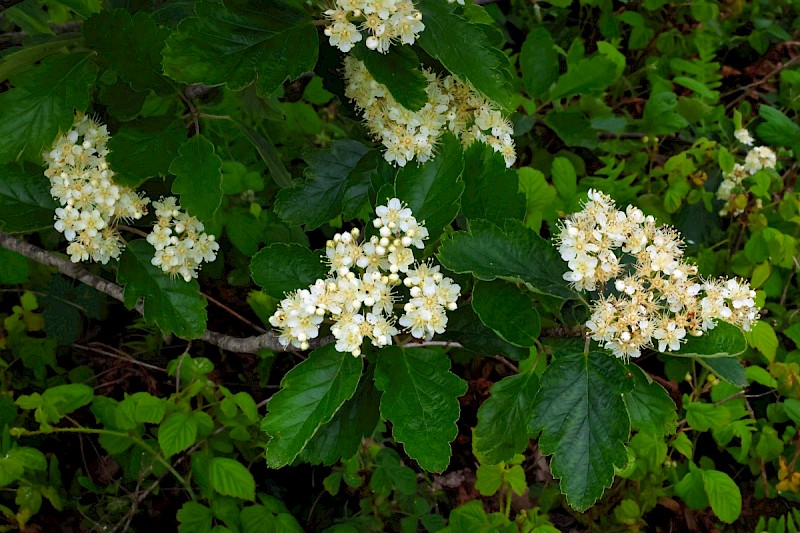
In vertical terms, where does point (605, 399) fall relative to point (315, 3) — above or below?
below

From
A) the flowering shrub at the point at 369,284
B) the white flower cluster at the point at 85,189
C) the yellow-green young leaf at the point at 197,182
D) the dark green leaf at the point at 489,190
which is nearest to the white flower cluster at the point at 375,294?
the flowering shrub at the point at 369,284

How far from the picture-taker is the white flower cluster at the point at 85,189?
4.67ft

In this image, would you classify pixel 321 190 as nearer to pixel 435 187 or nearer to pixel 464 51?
pixel 435 187

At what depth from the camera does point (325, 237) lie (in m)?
2.52

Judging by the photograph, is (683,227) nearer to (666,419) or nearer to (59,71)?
(666,419)

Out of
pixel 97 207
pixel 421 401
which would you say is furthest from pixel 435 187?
pixel 97 207

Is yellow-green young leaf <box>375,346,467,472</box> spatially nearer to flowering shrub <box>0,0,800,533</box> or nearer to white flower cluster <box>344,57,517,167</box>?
flowering shrub <box>0,0,800,533</box>

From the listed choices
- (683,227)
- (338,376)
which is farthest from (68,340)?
(683,227)

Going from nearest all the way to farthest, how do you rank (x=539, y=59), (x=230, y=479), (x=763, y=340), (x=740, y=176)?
(x=230, y=479), (x=763, y=340), (x=539, y=59), (x=740, y=176)

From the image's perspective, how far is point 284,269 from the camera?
1.30 m

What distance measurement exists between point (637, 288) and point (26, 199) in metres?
1.34

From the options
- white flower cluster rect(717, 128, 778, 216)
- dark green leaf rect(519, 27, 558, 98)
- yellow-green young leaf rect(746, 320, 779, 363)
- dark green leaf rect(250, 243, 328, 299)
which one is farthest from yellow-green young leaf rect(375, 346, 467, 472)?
white flower cluster rect(717, 128, 778, 216)

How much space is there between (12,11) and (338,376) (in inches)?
58.3

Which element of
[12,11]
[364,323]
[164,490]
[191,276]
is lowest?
[164,490]
